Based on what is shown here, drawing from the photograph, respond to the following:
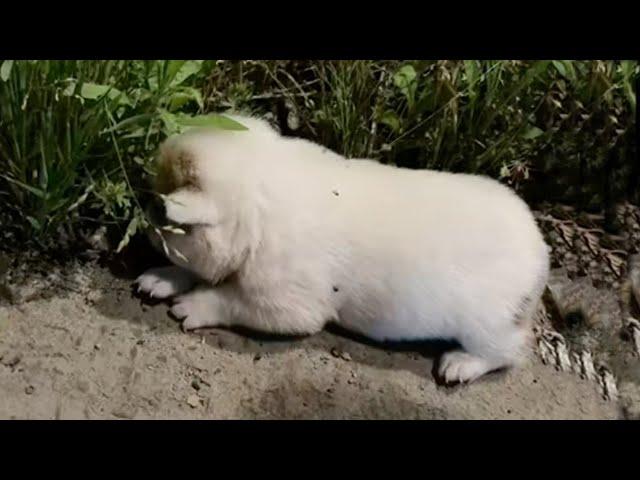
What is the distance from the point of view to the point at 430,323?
3266 millimetres

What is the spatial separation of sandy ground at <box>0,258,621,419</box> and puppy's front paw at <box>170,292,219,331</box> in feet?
0.13

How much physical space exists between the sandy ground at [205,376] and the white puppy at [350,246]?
101mm

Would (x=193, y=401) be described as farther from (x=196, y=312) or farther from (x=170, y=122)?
(x=170, y=122)

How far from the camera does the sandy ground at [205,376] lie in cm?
314

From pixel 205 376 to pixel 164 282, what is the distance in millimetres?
418

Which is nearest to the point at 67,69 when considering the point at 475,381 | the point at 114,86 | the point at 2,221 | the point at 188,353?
the point at 114,86

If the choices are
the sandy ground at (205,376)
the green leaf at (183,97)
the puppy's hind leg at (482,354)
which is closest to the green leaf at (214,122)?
the green leaf at (183,97)

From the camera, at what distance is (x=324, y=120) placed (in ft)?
12.4

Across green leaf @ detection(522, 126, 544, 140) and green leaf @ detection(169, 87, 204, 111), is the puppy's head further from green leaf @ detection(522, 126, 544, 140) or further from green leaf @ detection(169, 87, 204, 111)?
green leaf @ detection(522, 126, 544, 140)

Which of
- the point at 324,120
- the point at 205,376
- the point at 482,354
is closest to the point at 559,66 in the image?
the point at 324,120

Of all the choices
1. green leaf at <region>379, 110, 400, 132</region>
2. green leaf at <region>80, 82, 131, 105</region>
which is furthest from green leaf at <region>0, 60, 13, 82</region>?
green leaf at <region>379, 110, 400, 132</region>

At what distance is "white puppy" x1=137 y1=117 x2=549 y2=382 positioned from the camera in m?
3.14
